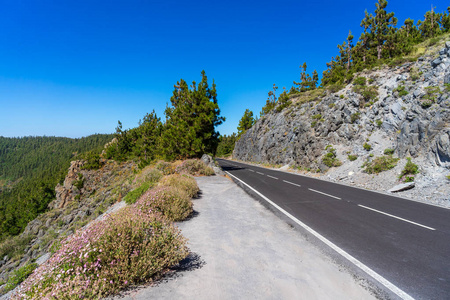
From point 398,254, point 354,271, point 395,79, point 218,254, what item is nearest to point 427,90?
point 395,79

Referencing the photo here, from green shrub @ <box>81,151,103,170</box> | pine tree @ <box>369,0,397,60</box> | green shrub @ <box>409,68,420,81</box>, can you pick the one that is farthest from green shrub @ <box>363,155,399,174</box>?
green shrub @ <box>81,151,103,170</box>

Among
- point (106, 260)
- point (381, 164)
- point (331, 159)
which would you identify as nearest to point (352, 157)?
point (331, 159)

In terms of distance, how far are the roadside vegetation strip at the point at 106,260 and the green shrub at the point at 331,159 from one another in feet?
64.9

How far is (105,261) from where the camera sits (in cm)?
323

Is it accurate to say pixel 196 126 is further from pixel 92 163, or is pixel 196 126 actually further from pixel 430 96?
pixel 92 163

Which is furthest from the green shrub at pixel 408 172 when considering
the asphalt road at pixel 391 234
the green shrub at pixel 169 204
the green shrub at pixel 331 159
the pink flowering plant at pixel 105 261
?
the pink flowering plant at pixel 105 261

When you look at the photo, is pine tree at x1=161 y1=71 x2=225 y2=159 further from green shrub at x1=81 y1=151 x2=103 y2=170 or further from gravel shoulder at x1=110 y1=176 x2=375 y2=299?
green shrub at x1=81 y1=151 x2=103 y2=170

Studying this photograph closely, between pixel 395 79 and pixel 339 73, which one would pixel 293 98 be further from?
pixel 395 79

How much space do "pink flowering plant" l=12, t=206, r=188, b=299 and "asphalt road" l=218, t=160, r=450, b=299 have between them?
12.7ft

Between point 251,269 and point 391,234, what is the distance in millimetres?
4332

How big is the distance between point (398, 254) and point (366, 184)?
37.8 feet

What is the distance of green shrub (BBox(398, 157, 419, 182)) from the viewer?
12.8m

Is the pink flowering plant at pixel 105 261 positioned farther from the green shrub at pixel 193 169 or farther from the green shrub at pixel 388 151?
the green shrub at pixel 388 151

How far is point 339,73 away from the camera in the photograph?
39719 millimetres
